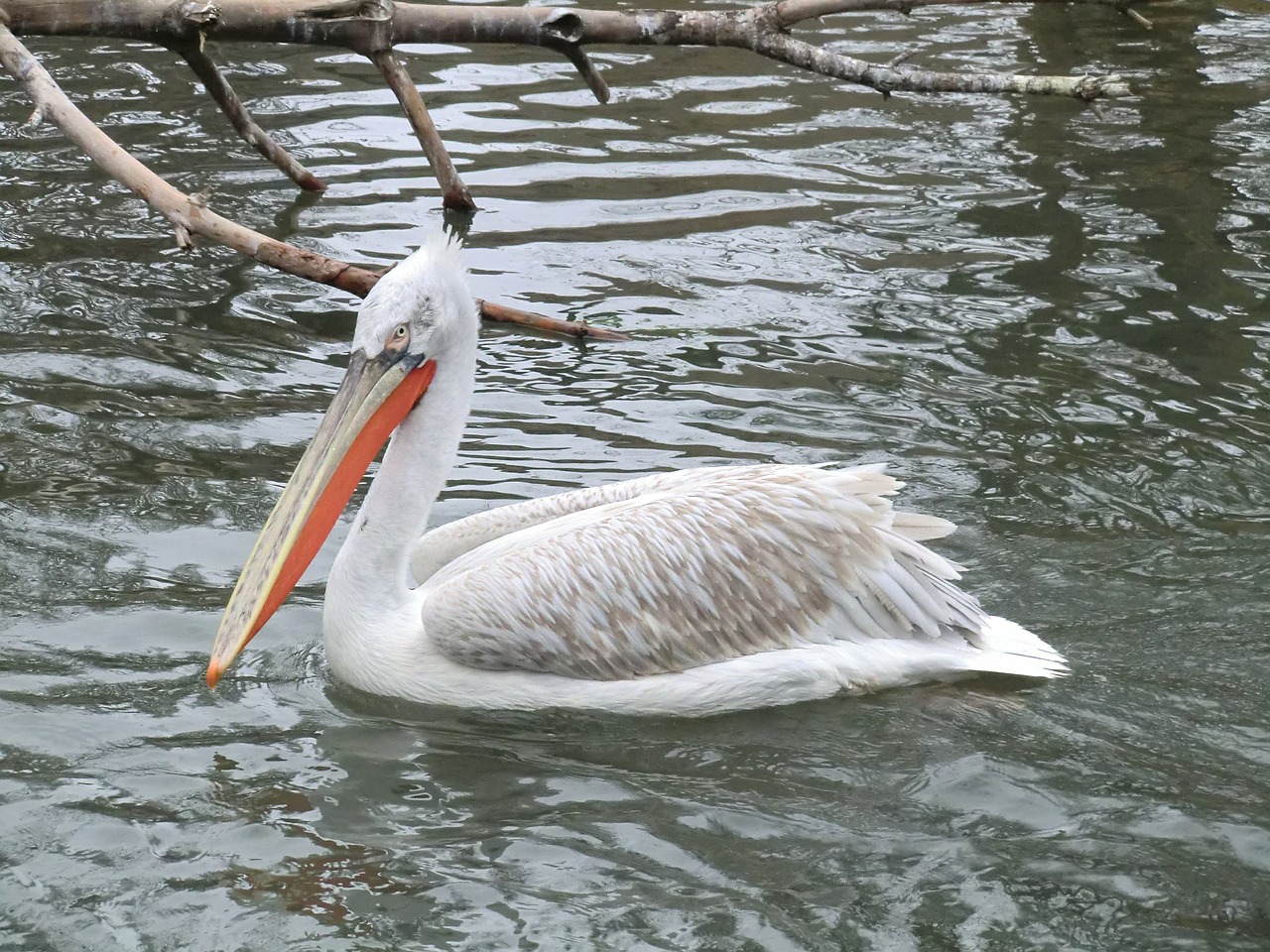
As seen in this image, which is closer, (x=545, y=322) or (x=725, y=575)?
(x=725, y=575)

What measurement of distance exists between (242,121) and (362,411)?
11.8 feet

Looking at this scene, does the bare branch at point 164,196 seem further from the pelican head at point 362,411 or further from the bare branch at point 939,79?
the bare branch at point 939,79

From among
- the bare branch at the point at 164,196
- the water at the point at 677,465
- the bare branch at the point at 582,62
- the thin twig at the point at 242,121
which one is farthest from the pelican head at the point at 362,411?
the thin twig at the point at 242,121

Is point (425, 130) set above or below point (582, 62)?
below

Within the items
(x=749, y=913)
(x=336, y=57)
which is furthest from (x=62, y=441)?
(x=336, y=57)

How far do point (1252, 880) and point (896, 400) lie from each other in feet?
9.22

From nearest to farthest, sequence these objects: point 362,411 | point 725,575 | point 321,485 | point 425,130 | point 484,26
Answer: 1. point 321,485
2. point 362,411
3. point 725,575
4. point 484,26
5. point 425,130

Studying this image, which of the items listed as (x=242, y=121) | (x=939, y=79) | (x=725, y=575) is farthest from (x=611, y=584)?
(x=242, y=121)

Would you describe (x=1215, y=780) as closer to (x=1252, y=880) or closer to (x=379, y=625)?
(x=1252, y=880)

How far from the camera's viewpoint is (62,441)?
5246mm

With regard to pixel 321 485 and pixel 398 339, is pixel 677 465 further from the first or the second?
pixel 321 485

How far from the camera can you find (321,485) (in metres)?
4.00

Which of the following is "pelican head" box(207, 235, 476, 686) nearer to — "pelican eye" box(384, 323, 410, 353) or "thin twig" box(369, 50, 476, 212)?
"pelican eye" box(384, 323, 410, 353)

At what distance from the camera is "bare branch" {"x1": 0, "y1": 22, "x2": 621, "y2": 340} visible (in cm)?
538
